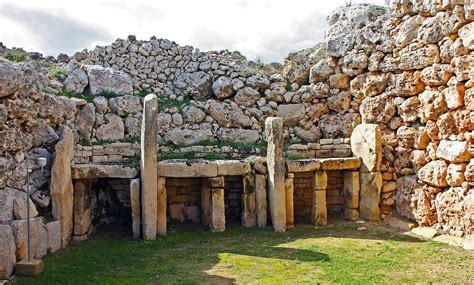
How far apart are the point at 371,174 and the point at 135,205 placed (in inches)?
245

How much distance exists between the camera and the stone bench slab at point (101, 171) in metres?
11.2

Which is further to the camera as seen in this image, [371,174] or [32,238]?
[371,174]

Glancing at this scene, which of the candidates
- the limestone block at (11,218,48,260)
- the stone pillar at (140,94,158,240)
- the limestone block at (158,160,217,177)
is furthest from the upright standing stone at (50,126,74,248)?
the limestone block at (158,160,217,177)

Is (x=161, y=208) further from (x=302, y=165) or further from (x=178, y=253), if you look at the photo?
(x=302, y=165)

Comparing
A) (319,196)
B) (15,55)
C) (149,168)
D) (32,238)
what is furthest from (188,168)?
(15,55)

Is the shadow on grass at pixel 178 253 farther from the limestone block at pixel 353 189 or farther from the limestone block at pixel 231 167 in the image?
the limestone block at pixel 231 167

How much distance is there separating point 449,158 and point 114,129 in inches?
349

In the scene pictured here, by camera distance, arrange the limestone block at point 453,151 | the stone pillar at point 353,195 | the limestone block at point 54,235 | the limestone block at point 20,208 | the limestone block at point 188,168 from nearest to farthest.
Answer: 1. the limestone block at point 20,208
2. the limestone block at point 54,235
3. the limestone block at point 453,151
4. the limestone block at point 188,168
5. the stone pillar at point 353,195

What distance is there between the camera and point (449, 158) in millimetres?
11117

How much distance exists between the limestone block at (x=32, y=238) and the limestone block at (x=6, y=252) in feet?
0.60

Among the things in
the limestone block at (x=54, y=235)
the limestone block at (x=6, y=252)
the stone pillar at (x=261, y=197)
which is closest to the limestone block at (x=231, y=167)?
the stone pillar at (x=261, y=197)

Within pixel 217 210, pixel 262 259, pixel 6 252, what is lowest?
pixel 262 259

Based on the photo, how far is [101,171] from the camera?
1142 centimetres

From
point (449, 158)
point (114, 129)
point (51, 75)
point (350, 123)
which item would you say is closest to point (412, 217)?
point (449, 158)
